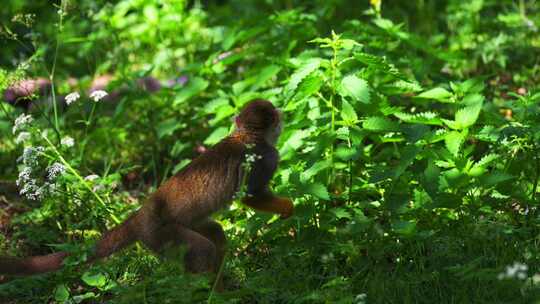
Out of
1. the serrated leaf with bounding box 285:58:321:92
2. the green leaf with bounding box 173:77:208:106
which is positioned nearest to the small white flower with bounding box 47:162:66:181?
the serrated leaf with bounding box 285:58:321:92

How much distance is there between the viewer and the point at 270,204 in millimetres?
4848

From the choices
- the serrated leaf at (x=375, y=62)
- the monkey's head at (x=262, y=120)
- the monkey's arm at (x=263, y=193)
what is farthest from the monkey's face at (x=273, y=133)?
the serrated leaf at (x=375, y=62)

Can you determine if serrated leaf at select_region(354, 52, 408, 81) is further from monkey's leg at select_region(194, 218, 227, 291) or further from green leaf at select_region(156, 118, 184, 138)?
green leaf at select_region(156, 118, 184, 138)

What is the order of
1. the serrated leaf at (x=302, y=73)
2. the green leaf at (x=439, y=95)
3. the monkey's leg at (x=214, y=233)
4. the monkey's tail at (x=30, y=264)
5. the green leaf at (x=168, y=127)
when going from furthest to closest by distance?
the green leaf at (x=168, y=127), the green leaf at (x=439, y=95), the serrated leaf at (x=302, y=73), the monkey's leg at (x=214, y=233), the monkey's tail at (x=30, y=264)

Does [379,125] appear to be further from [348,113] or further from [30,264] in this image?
[30,264]

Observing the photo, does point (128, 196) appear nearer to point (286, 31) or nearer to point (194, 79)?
point (194, 79)

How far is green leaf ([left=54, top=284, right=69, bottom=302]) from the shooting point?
4652 mm

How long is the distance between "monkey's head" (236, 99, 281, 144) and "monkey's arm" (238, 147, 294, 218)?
180mm

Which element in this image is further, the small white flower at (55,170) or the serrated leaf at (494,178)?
the small white flower at (55,170)

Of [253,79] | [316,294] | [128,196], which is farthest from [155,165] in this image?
[316,294]

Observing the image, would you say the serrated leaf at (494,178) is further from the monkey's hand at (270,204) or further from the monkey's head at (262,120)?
the monkey's head at (262,120)

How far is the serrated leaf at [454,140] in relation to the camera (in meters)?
5.14

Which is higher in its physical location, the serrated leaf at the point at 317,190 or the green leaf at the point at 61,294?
the serrated leaf at the point at 317,190

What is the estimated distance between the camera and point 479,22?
28.3 feet
